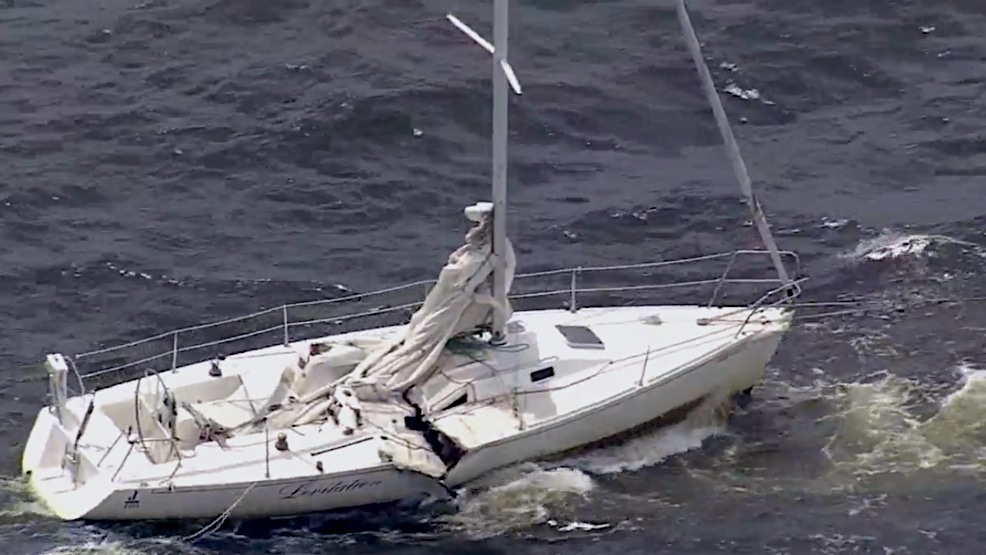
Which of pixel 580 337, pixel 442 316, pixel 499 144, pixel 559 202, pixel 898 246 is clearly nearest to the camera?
pixel 499 144

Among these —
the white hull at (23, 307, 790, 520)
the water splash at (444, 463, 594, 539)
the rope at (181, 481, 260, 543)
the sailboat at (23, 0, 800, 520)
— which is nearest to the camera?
the rope at (181, 481, 260, 543)

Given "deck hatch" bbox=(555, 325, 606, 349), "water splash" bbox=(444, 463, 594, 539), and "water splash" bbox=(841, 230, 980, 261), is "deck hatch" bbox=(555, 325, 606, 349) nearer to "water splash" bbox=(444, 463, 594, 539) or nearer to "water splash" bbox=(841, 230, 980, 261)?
"water splash" bbox=(444, 463, 594, 539)

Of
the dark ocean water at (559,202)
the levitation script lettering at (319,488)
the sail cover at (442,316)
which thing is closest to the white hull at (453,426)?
the levitation script lettering at (319,488)

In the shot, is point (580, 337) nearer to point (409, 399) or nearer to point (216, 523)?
point (409, 399)

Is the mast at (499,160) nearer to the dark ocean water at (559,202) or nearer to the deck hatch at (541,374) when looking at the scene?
the deck hatch at (541,374)

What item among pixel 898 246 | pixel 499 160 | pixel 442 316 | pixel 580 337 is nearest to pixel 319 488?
pixel 442 316

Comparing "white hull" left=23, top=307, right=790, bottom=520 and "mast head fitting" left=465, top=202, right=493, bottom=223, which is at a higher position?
"mast head fitting" left=465, top=202, right=493, bottom=223

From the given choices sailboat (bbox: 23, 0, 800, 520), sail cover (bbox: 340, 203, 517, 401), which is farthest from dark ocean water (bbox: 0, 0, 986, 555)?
sail cover (bbox: 340, 203, 517, 401)
